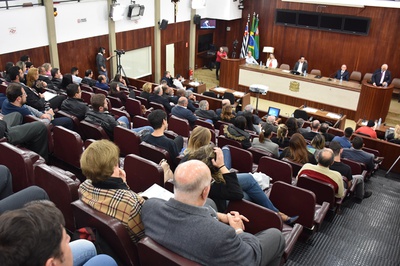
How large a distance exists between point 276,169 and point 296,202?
0.79m

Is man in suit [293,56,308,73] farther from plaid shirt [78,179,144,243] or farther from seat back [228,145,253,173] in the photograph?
plaid shirt [78,179,144,243]

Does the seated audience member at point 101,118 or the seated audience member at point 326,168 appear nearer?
the seated audience member at point 326,168

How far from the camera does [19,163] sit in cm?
291

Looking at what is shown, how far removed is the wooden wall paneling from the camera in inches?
312

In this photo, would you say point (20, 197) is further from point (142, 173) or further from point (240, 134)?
point (240, 134)

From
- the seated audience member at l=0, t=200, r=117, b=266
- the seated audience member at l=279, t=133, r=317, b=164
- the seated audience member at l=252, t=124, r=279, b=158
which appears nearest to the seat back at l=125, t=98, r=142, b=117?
the seated audience member at l=252, t=124, r=279, b=158

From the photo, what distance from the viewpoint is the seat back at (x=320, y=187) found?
3.80 meters

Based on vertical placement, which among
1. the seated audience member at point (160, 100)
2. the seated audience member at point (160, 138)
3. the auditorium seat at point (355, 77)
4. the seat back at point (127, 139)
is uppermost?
the seated audience member at point (160, 138)

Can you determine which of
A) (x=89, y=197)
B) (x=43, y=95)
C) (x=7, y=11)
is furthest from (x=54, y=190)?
(x=7, y=11)

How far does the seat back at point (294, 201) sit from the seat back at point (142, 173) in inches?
42.0

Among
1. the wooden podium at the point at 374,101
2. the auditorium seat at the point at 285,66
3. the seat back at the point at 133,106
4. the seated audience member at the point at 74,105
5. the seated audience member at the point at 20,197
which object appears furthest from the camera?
the auditorium seat at the point at 285,66

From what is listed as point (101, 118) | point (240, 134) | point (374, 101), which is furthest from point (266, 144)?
point (374, 101)

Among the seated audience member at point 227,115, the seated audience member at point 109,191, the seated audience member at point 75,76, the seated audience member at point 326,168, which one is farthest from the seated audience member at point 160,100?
the seated audience member at point 109,191

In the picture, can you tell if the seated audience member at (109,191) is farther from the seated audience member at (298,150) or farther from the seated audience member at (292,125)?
the seated audience member at (292,125)
